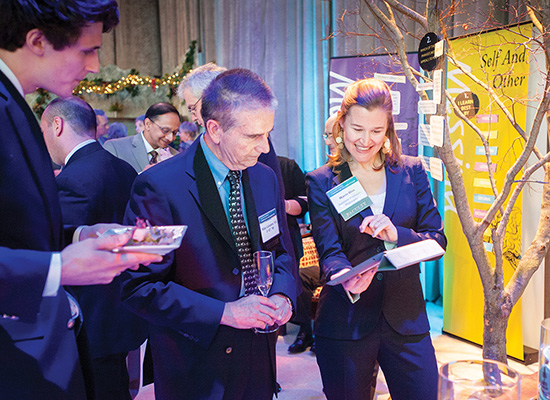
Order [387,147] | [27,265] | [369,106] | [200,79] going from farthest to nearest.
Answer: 1. [200,79]
2. [387,147]
3. [369,106]
4. [27,265]

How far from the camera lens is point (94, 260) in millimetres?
1027

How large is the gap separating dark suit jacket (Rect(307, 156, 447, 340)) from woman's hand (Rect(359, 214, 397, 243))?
0.11ft

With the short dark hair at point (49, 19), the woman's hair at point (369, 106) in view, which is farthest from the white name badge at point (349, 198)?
the short dark hair at point (49, 19)

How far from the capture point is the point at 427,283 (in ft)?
15.6

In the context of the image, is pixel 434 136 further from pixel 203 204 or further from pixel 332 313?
pixel 203 204

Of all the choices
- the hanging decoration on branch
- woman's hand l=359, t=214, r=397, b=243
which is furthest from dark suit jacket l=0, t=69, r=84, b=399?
the hanging decoration on branch

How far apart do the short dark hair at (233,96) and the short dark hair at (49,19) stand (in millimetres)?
496

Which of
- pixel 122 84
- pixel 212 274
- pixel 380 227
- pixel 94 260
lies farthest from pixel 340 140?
pixel 122 84

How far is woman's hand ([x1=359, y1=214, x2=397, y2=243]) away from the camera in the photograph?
183cm

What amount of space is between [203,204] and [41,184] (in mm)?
538

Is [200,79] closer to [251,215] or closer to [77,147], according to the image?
[77,147]

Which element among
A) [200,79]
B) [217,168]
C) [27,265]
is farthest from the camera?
[200,79]

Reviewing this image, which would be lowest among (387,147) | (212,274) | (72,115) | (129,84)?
(212,274)

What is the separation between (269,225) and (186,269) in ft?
1.04
